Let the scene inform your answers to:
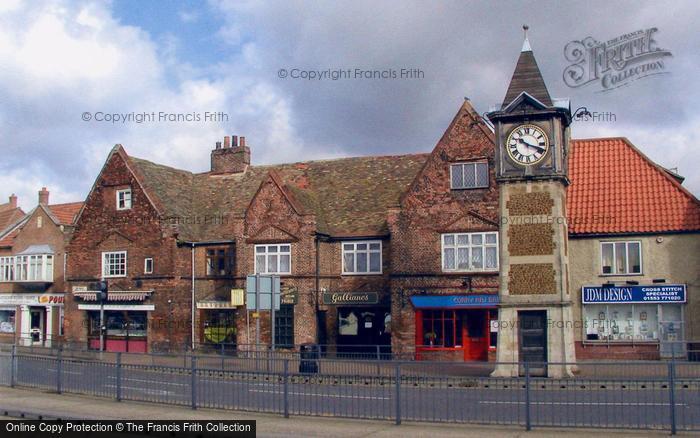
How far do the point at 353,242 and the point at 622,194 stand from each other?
1240 centimetres

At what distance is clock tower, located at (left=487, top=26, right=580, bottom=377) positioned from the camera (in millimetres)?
28062

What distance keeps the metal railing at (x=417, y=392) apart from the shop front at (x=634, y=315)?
13919 millimetres

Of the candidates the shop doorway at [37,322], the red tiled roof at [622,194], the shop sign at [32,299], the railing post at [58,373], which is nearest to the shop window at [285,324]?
the red tiled roof at [622,194]

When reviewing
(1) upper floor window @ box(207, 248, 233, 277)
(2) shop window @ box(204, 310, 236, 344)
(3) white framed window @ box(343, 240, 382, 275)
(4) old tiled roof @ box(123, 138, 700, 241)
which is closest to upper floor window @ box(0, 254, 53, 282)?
(4) old tiled roof @ box(123, 138, 700, 241)

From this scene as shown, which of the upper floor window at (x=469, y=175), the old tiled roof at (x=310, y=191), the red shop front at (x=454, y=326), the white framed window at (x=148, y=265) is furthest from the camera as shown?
the white framed window at (x=148, y=265)

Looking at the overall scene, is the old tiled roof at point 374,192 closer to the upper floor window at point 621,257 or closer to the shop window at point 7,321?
the upper floor window at point 621,257

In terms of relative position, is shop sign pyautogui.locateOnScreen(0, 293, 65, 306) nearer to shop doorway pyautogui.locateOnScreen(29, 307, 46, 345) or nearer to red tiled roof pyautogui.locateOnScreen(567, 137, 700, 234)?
shop doorway pyautogui.locateOnScreen(29, 307, 46, 345)

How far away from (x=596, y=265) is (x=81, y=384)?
22.5 m

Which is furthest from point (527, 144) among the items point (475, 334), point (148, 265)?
point (148, 265)

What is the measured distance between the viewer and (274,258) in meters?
39.3

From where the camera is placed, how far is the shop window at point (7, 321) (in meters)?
50.5

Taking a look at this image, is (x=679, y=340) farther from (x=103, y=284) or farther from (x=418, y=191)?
(x=103, y=284)

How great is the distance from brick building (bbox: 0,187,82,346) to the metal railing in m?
26.6

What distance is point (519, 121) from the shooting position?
28.6 meters
